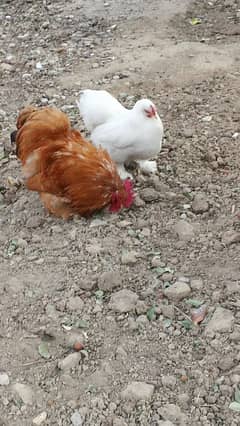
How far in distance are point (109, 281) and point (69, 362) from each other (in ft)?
1.87

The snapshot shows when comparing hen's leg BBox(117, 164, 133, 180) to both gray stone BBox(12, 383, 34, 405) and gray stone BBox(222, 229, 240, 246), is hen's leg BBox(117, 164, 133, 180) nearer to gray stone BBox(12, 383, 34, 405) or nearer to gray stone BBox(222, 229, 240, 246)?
gray stone BBox(222, 229, 240, 246)

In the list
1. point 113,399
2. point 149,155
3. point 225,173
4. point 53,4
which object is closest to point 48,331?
point 113,399

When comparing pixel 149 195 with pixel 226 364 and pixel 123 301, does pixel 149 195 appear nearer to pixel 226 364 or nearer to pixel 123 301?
pixel 123 301

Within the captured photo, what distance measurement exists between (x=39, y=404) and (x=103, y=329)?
51 centimetres

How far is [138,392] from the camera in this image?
3.05 metres

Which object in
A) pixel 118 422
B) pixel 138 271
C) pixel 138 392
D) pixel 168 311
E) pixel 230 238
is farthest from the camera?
pixel 230 238

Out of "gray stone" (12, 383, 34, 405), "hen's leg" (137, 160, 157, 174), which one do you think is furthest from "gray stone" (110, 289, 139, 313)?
"hen's leg" (137, 160, 157, 174)

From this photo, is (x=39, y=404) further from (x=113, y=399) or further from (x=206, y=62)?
(x=206, y=62)

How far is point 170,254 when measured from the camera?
3871 mm

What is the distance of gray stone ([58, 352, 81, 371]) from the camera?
10.5 ft

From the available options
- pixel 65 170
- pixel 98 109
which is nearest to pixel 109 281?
pixel 65 170

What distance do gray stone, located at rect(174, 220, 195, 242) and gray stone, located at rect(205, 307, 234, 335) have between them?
2.15 feet

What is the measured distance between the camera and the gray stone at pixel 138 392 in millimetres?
3043

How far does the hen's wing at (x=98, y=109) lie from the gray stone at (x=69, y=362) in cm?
179
